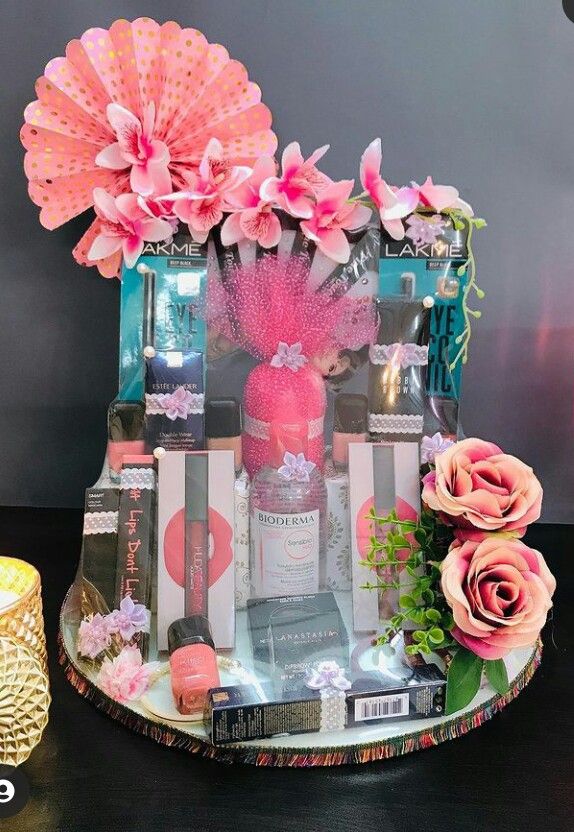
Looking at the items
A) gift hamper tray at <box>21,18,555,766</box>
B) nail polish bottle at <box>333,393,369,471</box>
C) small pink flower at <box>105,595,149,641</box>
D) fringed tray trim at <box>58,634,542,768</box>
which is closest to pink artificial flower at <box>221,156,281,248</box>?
gift hamper tray at <box>21,18,555,766</box>

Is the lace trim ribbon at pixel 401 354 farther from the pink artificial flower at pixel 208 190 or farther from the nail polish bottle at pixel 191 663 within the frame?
the nail polish bottle at pixel 191 663

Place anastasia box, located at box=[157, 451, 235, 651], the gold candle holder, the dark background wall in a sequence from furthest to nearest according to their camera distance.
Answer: the dark background wall
anastasia box, located at box=[157, 451, 235, 651]
the gold candle holder

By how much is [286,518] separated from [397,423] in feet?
0.59

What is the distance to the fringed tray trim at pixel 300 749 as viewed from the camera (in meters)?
0.71

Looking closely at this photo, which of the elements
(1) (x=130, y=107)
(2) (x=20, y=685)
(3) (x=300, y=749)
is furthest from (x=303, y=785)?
(1) (x=130, y=107)

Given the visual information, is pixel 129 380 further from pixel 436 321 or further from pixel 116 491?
pixel 436 321

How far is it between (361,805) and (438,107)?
2.98 ft

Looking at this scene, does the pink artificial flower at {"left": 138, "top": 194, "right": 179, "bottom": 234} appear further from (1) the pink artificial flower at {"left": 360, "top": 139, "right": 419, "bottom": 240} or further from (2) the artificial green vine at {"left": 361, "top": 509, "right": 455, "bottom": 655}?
(2) the artificial green vine at {"left": 361, "top": 509, "right": 455, "bottom": 655}

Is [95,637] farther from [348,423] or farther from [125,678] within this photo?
[348,423]

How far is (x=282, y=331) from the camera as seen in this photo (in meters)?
0.89

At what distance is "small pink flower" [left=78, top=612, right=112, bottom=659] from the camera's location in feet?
2.68

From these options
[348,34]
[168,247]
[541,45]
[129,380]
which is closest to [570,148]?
[541,45]

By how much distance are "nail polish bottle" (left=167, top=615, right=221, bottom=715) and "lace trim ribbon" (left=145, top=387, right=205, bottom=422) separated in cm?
24

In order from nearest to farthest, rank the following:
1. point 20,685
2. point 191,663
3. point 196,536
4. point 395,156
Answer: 1. point 20,685
2. point 191,663
3. point 196,536
4. point 395,156
